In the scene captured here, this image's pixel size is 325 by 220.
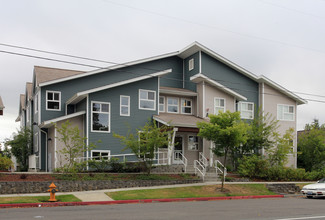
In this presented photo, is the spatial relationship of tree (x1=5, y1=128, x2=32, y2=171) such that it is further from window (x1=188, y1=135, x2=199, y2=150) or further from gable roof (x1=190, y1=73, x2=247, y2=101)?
gable roof (x1=190, y1=73, x2=247, y2=101)

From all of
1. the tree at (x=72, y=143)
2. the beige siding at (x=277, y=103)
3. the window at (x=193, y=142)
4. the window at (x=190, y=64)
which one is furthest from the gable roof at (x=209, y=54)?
the window at (x=193, y=142)

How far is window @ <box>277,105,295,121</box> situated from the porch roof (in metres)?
9.51

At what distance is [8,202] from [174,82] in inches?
769

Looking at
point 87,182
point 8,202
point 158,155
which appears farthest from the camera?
point 158,155

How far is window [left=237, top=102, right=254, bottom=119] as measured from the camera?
33.5 metres

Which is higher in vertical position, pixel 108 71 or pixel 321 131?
pixel 108 71

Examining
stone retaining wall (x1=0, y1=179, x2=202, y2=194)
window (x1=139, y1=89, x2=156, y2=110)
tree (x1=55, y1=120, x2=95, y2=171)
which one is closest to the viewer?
stone retaining wall (x1=0, y1=179, x2=202, y2=194)

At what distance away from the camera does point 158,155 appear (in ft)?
89.5

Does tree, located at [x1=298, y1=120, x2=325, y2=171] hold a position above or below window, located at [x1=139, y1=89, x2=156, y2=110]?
below

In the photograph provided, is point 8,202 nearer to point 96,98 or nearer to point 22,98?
point 96,98

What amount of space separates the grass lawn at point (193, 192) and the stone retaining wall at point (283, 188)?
52 centimetres

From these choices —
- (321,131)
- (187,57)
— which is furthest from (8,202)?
(321,131)

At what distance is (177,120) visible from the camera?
89.5 feet

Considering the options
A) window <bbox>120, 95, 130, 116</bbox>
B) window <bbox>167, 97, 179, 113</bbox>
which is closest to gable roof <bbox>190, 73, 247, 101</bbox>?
window <bbox>167, 97, 179, 113</bbox>
